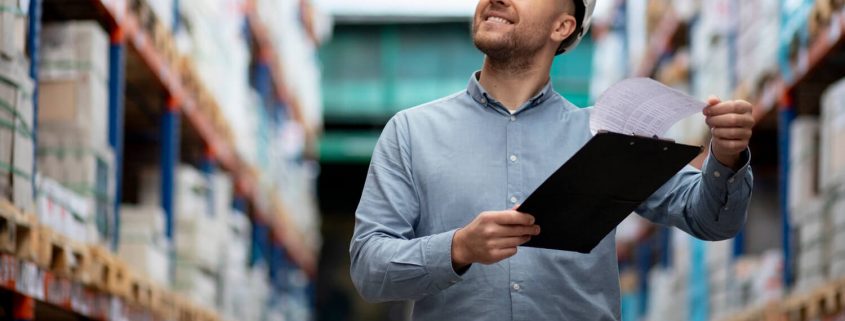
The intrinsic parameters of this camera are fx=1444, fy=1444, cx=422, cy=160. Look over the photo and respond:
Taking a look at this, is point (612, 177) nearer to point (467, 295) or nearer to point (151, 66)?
point (467, 295)

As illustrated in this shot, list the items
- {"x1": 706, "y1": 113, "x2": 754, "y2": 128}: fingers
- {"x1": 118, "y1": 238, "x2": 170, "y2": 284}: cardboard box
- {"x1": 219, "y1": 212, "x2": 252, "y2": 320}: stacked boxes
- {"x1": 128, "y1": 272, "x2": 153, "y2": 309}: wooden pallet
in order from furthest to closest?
{"x1": 219, "y1": 212, "x2": 252, "y2": 320}: stacked boxes < {"x1": 118, "y1": 238, "x2": 170, "y2": 284}: cardboard box < {"x1": 128, "y1": 272, "x2": 153, "y2": 309}: wooden pallet < {"x1": 706, "y1": 113, "x2": 754, "y2": 128}: fingers

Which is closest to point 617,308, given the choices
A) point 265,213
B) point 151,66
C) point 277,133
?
point 151,66

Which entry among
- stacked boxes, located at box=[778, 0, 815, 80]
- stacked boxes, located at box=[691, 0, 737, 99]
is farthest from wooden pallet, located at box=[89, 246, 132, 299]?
stacked boxes, located at box=[691, 0, 737, 99]

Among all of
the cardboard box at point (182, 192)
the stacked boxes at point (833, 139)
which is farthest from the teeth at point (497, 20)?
the cardboard box at point (182, 192)

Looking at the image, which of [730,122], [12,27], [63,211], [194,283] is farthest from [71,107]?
[730,122]

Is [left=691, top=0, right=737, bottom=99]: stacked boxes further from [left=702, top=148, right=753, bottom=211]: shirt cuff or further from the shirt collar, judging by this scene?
[left=702, top=148, right=753, bottom=211]: shirt cuff

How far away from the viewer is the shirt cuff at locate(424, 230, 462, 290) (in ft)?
7.68

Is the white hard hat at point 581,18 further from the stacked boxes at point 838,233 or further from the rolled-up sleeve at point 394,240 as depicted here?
the stacked boxes at point 838,233

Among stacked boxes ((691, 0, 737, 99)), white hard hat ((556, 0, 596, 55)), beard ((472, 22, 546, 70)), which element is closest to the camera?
beard ((472, 22, 546, 70))

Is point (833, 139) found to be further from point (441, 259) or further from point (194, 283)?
point (441, 259)

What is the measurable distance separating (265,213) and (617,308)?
1086 centimetres

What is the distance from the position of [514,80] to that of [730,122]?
44 cm

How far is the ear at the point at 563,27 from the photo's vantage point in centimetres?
269

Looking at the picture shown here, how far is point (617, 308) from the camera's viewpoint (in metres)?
2.62
